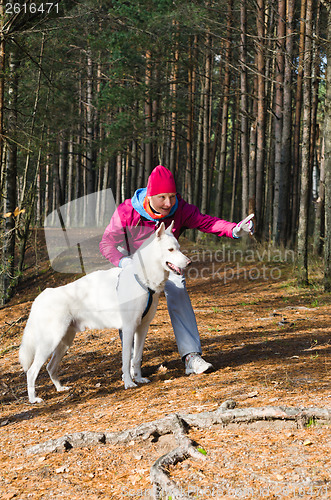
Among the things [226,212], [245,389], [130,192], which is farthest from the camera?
[226,212]

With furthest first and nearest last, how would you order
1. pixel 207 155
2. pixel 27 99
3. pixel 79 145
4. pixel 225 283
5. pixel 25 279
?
pixel 79 145, pixel 207 155, pixel 25 279, pixel 27 99, pixel 225 283

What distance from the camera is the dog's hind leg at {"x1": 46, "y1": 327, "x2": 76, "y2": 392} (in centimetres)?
491

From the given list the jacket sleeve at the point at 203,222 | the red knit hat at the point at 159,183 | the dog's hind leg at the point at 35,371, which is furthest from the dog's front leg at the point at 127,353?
the red knit hat at the point at 159,183

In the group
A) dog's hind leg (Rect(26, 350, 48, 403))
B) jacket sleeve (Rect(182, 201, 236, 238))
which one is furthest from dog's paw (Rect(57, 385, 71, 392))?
jacket sleeve (Rect(182, 201, 236, 238))

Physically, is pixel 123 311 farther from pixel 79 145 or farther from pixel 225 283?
pixel 79 145

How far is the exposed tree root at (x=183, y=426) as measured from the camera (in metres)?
3.00

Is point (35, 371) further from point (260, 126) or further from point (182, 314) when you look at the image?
point (260, 126)

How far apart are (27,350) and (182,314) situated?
1.61 meters

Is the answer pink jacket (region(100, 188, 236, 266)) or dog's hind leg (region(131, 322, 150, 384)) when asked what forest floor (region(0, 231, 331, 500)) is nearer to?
dog's hind leg (region(131, 322, 150, 384))

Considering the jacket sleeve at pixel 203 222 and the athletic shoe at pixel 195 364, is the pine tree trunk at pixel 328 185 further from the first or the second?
the athletic shoe at pixel 195 364

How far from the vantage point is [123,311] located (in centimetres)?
453

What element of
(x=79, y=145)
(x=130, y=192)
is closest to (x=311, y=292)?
(x=79, y=145)

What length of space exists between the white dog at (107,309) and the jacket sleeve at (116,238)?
15cm

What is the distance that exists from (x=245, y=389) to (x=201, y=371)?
76 centimetres
